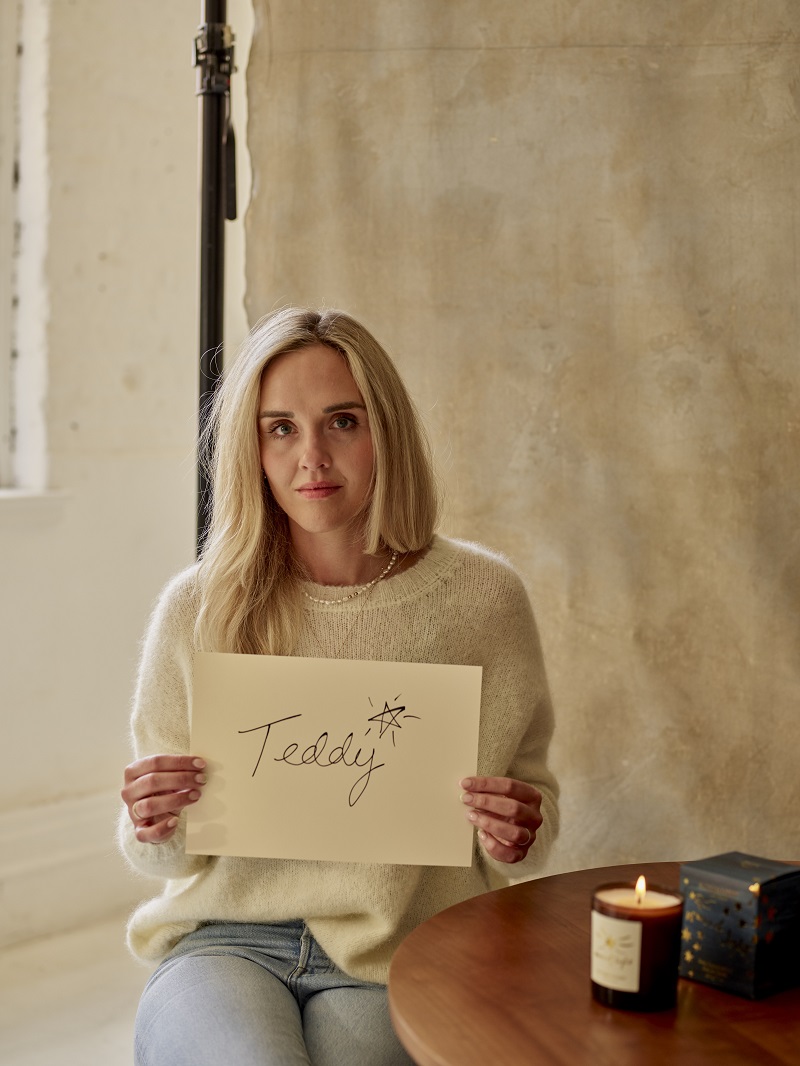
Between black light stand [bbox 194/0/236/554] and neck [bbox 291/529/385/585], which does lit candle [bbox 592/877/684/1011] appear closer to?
neck [bbox 291/529/385/585]

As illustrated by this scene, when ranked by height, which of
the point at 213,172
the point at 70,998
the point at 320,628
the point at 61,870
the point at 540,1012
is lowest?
the point at 70,998

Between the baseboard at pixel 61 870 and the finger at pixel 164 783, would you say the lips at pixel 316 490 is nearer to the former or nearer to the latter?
the finger at pixel 164 783

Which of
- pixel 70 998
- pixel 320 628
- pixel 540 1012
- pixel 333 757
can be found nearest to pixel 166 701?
pixel 320 628

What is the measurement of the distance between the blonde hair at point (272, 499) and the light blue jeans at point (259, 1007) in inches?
13.4

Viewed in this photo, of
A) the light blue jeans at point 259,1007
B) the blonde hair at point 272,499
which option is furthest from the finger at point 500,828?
the blonde hair at point 272,499

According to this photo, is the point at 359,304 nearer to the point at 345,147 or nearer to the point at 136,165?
the point at 345,147

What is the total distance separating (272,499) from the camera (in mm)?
1511

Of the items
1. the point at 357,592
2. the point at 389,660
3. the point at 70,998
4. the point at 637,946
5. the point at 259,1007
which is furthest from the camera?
the point at 70,998

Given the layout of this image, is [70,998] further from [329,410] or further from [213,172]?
[213,172]

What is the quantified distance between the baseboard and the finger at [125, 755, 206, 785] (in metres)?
1.32

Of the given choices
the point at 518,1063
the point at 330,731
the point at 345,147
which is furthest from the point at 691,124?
the point at 518,1063

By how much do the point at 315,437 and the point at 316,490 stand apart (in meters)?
0.06

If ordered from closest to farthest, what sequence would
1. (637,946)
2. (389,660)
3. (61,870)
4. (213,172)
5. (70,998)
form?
(637,946), (389,660), (213,172), (70,998), (61,870)

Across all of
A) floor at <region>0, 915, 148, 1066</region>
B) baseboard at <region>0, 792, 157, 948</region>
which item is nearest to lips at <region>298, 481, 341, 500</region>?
floor at <region>0, 915, 148, 1066</region>
